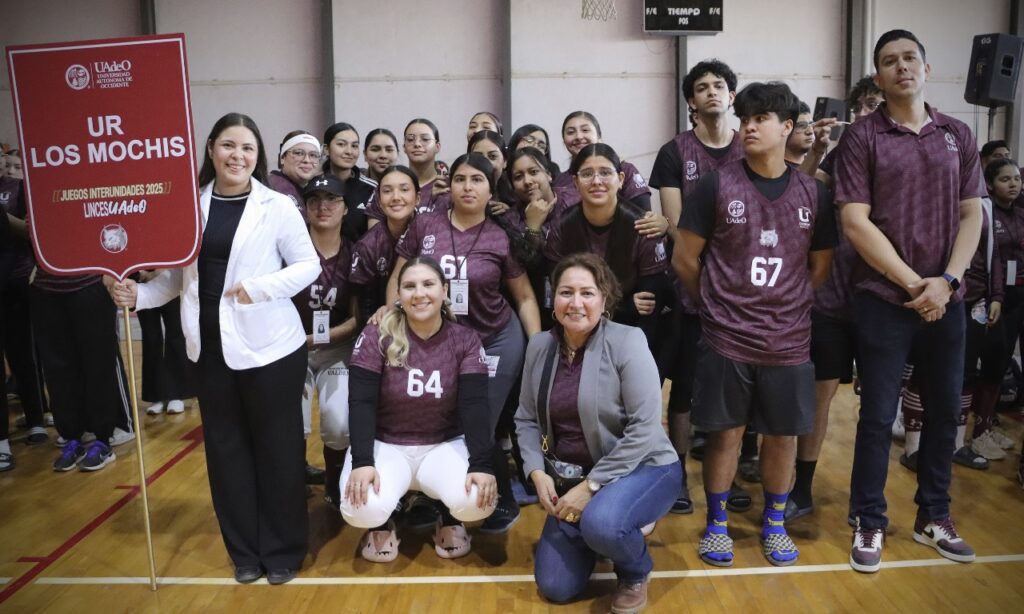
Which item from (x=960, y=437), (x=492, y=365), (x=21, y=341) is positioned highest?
(x=492, y=365)

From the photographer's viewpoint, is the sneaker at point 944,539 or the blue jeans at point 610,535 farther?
the sneaker at point 944,539

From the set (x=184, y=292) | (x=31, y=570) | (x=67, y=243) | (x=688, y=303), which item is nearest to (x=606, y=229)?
(x=688, y=303)

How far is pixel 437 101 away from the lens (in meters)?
8.52

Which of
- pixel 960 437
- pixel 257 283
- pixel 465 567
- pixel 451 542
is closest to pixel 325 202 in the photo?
pixel 257 283

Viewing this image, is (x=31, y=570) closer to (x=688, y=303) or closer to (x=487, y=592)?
(x=487, y=592)

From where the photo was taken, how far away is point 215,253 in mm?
2865

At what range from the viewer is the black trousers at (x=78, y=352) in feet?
14.2

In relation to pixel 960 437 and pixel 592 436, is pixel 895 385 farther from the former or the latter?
pixel 960 437

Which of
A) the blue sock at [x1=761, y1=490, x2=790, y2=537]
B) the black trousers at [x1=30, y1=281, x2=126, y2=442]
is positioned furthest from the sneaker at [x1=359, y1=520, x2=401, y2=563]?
A: the black trousers at [x1=30, y1=281, x2=126, y2=442]

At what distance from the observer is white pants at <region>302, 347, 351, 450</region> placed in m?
3.44

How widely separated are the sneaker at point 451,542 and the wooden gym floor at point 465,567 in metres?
0.06

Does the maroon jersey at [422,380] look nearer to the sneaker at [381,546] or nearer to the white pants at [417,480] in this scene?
the white pants at [417,480]

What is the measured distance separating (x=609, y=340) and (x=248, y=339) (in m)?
1.30

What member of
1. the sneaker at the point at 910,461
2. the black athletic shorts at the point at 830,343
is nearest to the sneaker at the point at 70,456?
the black athletic shorts at the point at 830,343
